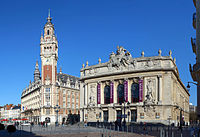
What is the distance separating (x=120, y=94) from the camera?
69.1 m

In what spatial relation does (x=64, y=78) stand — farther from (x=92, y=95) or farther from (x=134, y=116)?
(x=134, y=116)

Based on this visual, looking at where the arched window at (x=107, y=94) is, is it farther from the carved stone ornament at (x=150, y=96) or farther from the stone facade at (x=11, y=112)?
the stone facade at (x=11, y=112)

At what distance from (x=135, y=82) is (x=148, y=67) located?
483 centimetres

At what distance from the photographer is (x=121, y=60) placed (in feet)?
227

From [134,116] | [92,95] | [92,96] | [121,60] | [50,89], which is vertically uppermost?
[121,60]

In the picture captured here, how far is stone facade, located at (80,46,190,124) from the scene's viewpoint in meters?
62.9

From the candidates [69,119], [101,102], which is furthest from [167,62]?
[69,119]

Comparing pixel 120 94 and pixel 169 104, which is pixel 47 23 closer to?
pixel 120 94

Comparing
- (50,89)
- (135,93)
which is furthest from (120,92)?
(50,89)

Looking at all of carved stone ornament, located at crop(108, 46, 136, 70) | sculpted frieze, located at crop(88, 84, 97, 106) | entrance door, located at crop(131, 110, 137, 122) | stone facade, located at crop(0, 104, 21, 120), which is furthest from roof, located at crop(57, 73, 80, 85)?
stone facade, located at crop(0, 104, 21, 120)

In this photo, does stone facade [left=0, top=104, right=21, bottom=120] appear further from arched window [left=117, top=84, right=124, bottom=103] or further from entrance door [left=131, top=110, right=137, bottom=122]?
entrance door [left=131, top=110, right=137, bottom=122]

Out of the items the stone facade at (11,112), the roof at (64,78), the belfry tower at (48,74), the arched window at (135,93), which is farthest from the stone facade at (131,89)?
the stone facade at (11,112)

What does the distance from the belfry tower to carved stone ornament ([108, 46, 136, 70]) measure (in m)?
30.0

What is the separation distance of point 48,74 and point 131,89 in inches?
1459
